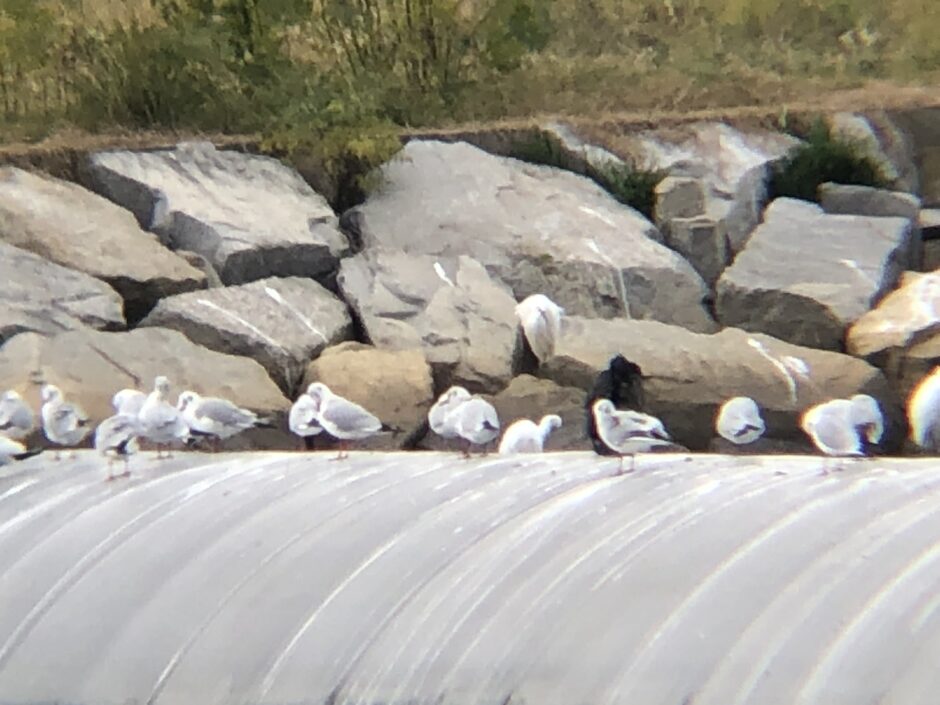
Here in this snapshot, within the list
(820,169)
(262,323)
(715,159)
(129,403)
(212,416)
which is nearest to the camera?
(129,403)

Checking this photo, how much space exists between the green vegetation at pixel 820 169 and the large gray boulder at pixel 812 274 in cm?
82

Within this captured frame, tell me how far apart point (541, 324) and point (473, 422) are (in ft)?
6.27

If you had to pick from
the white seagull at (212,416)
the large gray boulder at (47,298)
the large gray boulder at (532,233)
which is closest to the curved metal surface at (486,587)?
the white seagull at (212,416)

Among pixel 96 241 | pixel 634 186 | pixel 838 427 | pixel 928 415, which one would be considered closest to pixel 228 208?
pixel 96 241

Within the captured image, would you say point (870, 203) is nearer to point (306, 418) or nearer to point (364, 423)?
point (364, 423)

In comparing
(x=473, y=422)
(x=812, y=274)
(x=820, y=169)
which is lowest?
(x=812, y=274)

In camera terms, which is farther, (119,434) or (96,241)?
(96,241)

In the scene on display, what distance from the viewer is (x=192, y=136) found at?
11117 millimetres

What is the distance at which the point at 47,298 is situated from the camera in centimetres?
893

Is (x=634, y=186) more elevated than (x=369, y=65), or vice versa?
(x=369, y=65)

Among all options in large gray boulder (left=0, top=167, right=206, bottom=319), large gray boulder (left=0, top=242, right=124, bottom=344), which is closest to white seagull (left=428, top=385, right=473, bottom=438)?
large gray boulder (left=0, top=242, right=124, bottom=344)

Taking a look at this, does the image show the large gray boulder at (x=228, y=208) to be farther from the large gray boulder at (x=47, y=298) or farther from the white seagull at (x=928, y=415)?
the white seagull at (x=928, y=415)

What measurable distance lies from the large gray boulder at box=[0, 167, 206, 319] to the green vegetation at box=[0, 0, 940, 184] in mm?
1378

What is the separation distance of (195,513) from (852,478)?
6.78 ft
